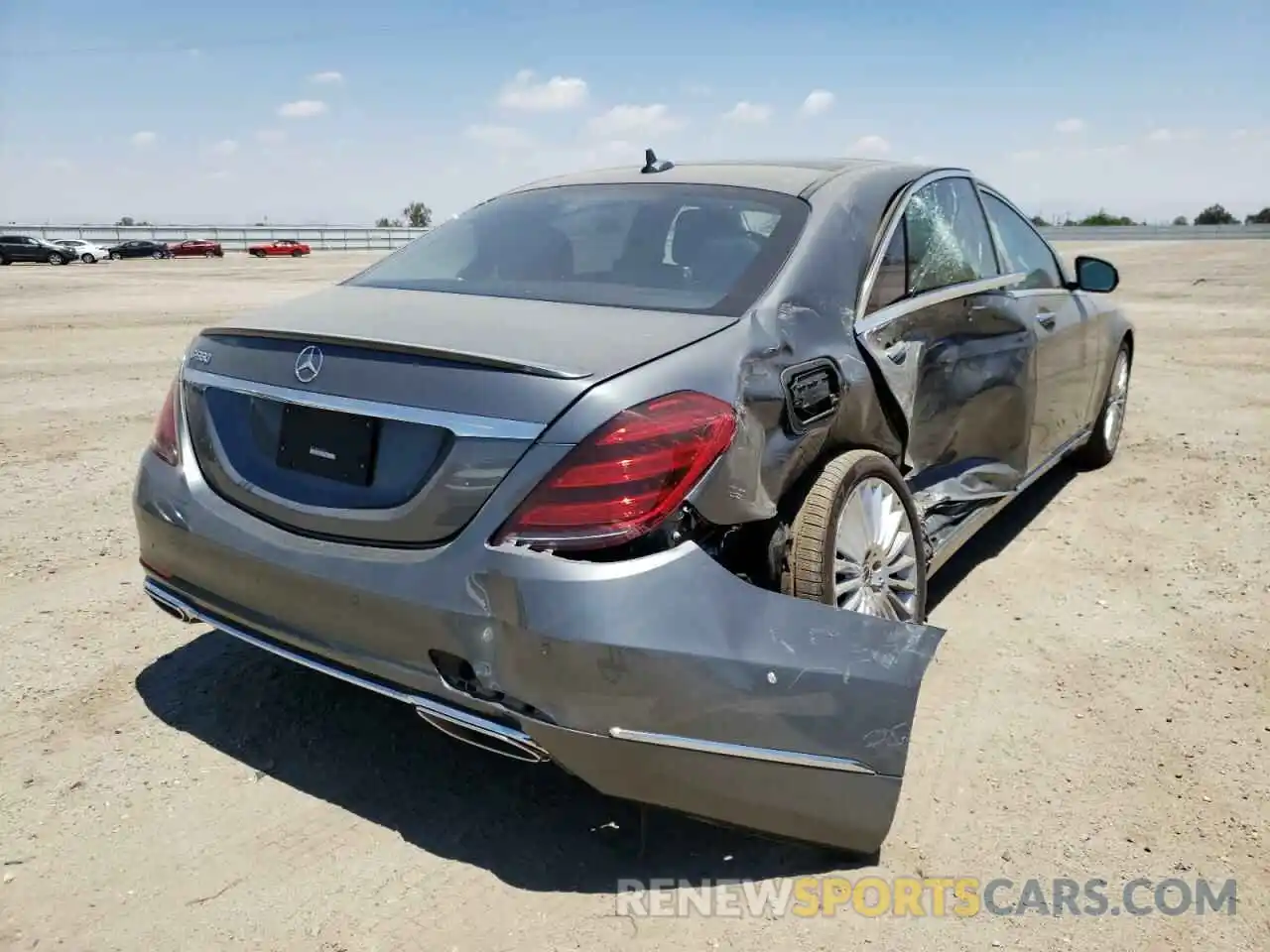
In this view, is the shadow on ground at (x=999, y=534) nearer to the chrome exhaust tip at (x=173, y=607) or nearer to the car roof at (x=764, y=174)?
the car roof at (x=764, y=174)

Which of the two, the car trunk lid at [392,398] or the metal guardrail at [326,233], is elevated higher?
the metal guardrail at [326,233]

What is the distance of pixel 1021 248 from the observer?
15.2 feet

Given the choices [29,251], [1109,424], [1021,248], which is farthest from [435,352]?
[29,251]

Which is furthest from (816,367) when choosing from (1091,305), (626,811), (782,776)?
(1091,305)

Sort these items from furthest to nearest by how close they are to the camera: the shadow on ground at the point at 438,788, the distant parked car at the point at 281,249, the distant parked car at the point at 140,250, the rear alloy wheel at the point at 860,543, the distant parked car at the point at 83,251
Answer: the distant parked car at the point at 281,249, the distant parked car at the point at 140,250, the distant parked car at the point at 83,251, the rear alloy wheel at the point at 860,543, the shadow on ground at the point at 438,788

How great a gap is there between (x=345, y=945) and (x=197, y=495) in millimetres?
1182

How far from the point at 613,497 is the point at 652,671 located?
37 centimetres

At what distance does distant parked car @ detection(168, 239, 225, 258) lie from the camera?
51.2m

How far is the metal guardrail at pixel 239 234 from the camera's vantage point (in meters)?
51.4

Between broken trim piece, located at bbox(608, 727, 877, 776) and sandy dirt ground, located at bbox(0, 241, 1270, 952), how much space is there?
362 mm

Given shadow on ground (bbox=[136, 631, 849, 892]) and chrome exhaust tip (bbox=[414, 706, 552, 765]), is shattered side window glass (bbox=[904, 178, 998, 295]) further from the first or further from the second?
chrome exhaust tip (bbox=[414, 706, 552, 765])

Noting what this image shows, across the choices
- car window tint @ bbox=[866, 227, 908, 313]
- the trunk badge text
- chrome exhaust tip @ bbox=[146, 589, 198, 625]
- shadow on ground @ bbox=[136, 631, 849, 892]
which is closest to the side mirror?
car window tint @ bbox=[866, 227, 908, 313]

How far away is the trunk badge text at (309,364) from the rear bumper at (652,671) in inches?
16.4

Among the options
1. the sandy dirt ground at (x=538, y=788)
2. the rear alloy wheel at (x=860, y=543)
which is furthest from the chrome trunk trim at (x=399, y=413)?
the sandy dirt ground at (x=538, y=788)
